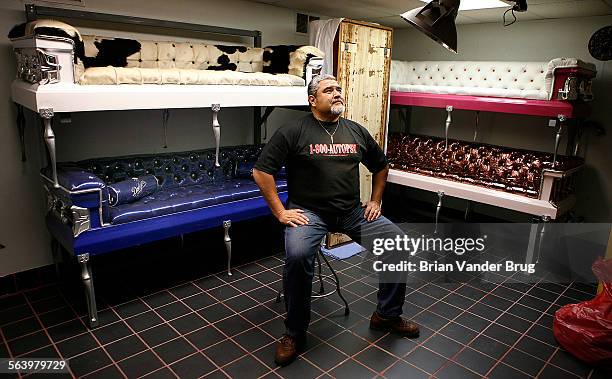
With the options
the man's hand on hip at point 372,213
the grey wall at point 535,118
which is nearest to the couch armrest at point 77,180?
the man's hand on hip at point 372,213

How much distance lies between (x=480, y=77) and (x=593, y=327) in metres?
3.48

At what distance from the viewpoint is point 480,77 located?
5332mm

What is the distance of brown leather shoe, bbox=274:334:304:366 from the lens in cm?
263

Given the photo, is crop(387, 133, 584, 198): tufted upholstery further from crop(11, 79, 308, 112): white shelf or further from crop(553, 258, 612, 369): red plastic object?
crop(11, 79, 308, 112): white shelf

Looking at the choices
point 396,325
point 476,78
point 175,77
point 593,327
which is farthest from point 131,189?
point 476,78

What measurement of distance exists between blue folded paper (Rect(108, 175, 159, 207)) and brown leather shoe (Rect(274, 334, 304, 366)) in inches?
63.9

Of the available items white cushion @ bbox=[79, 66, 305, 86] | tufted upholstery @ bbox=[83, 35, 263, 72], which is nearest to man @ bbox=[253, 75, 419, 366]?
white cushion @ bbox=[79, 66, 305, 86]

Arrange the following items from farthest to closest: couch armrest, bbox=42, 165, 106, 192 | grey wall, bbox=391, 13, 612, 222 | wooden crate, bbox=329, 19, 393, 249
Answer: grey wall, bbox=391, 13, 612, 222
wooden crate, bbox=329, 19, 393, 249
couch armrest, bbox=42, 165, 106, 192

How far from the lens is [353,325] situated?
3.11 m

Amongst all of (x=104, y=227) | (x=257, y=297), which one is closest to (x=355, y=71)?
(x=257, y=297)

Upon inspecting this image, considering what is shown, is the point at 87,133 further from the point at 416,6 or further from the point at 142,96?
the point at 416,6

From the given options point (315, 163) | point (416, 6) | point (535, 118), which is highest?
point (416, 6)

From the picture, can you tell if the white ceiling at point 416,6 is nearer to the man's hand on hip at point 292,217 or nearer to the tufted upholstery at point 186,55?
the tufted upholstery at point 186,55

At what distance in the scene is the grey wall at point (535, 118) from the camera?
180 inches
